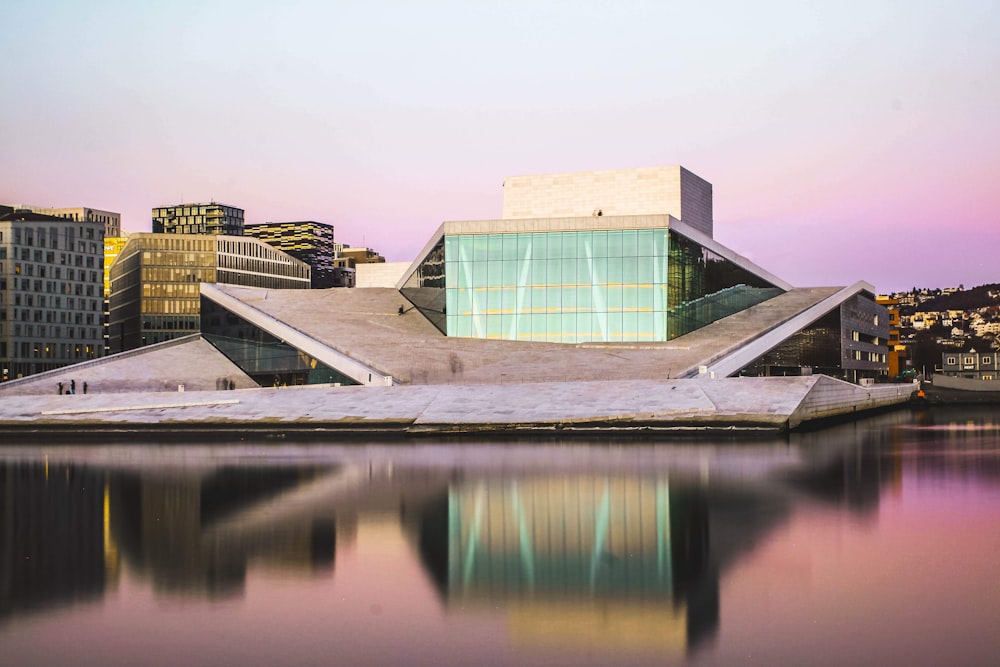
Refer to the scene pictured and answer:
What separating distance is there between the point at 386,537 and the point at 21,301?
99.3m

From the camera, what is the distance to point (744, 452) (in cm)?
2406

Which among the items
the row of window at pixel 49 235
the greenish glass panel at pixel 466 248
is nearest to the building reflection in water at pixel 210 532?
the greenish glass panel at pixel 466 248

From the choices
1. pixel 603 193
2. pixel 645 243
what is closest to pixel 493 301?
pixel 645 243

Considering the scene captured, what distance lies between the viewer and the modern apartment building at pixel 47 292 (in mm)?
100000

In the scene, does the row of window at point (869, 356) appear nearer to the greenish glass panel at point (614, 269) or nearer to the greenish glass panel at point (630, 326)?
the greenish glass panel at point (630, 326)

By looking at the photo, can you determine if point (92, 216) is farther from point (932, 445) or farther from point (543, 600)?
point (543, 600)

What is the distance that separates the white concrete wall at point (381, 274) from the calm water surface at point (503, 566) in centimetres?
6271

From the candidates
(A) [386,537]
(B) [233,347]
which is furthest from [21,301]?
(A) [386,537]

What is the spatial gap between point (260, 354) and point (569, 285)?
1448 centimetres

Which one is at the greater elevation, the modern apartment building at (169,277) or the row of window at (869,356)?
the modern apartment building at (169,277)

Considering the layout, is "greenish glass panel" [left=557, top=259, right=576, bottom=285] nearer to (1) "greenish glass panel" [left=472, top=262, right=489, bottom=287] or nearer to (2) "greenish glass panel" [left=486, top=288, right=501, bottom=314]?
(2) "greenish glass panel" [left=486, top=288, right=501, bottom=314]

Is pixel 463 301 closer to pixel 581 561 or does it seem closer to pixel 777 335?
pixel 777 335

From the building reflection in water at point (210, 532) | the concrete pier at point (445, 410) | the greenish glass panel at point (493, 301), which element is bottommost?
the building reflection in water at point (210, 532)

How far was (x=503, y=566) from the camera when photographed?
10.5 meters
